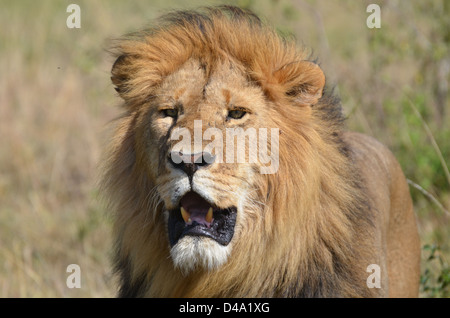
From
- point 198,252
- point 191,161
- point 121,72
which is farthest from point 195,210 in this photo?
point 121,72

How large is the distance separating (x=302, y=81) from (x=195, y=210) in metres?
0.78

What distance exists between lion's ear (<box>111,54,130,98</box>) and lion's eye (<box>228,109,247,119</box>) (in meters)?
0.69

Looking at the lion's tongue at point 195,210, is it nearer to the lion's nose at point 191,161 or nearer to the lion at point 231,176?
the lion at point 231,176

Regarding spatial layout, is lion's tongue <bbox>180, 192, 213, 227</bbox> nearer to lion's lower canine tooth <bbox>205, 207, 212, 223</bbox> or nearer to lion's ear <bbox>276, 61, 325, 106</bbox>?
lion's lower canine tooth <bbox>205, 207, 212, 223</bbox>

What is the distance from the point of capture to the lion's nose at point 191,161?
293cm

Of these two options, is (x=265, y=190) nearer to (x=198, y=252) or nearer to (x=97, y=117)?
(x=198, y=252)

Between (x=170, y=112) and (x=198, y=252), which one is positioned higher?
(x=170, y=112)

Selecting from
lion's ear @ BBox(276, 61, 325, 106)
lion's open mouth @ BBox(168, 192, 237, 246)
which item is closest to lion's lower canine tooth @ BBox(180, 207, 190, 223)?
lion's open mouth @ BBox(168, 192, 237, 246)

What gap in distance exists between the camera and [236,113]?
10.6 ft

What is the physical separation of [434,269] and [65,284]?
2579mm

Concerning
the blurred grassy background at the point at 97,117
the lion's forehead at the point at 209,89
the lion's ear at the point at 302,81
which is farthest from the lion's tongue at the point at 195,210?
the blurred grassy background at the point at 97,117

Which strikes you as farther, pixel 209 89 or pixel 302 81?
pixel 302 81

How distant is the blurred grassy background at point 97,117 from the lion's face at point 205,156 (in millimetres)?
1092
